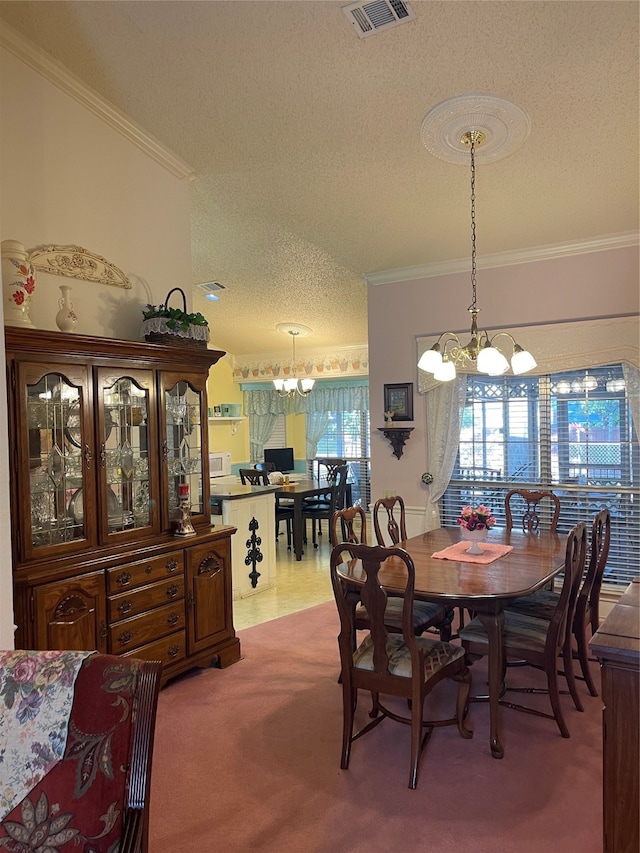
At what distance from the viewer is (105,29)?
248cm

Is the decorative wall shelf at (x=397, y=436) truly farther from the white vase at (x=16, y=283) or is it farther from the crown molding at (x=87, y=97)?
the white vase at (x=16, y=283)

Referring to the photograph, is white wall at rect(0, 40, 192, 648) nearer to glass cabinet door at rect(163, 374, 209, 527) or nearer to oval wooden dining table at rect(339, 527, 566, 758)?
glass cabinet door at rect(163, 374, 209, 527)

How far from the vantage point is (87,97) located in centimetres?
299

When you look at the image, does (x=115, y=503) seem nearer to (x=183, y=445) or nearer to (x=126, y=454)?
(x=126, y=454)

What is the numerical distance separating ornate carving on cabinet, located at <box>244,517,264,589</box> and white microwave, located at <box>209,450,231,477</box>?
2474 mm

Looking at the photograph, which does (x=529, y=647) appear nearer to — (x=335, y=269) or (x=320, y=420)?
(x=335, y=269)

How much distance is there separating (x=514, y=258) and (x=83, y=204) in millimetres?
3101

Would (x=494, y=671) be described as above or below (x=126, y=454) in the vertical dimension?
below

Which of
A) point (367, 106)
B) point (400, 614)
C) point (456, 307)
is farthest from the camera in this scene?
point (456, 307)

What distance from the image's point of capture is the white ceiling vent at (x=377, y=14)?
222cm

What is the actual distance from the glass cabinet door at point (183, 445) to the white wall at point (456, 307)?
198 centimetres

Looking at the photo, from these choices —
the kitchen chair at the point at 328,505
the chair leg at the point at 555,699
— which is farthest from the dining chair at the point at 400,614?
the kitchen chair at the point at 328,505

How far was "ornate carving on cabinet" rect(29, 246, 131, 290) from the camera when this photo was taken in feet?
9.30

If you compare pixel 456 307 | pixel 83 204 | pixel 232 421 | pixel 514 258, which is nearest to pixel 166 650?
pixel 83 204
